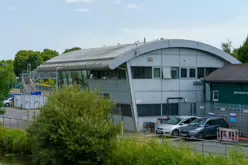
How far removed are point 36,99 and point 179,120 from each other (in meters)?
26.3

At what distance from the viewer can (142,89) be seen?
3391 centimetres

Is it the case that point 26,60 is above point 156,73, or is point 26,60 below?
above

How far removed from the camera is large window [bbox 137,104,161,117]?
110 feet

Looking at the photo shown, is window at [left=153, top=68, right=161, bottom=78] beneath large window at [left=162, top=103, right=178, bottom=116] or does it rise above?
above

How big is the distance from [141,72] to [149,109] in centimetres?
311

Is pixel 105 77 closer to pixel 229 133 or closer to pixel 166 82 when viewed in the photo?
Result: pixel 166 82

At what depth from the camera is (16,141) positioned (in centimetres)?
2956

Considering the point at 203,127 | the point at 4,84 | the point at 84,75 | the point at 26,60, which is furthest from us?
the point at 26,60

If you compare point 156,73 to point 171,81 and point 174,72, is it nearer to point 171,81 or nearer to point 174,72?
point 171,81

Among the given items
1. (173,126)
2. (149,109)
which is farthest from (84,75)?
(173,126)

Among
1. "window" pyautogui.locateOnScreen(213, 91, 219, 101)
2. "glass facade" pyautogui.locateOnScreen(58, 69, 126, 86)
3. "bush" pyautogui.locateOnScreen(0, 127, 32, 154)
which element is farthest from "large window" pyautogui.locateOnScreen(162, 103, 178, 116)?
"bush" pyautogui.locateOnScreen(0, 127, 32, 154)

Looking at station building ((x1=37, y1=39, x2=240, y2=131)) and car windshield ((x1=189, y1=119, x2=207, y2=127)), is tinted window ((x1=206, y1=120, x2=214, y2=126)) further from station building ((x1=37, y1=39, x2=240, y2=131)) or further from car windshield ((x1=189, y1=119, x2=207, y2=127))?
station building ((x1=37, y1=39, x2=240, y2=131))

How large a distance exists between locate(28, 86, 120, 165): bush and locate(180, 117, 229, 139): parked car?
7.38 m

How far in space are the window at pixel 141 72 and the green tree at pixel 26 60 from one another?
2836 inches
